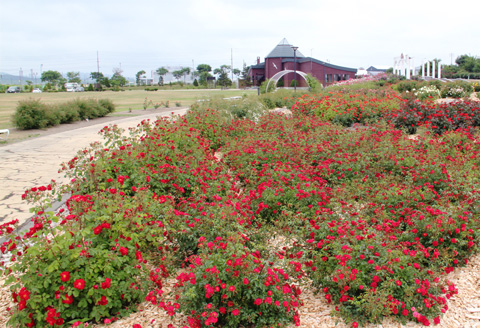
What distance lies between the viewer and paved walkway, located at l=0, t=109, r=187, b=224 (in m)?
5.23

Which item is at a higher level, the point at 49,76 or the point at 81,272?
the point at 49,76

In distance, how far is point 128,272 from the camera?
8.57 feet

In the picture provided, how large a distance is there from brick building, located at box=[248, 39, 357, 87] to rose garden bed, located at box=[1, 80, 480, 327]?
38.8m

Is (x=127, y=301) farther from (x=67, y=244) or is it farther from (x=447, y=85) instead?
A: (x=447, y=85)

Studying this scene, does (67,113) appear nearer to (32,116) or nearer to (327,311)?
(32,116)

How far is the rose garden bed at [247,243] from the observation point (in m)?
2.48

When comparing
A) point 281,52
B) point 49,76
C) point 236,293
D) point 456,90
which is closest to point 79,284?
point 236,293

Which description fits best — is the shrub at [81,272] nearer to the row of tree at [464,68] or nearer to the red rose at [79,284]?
the red rose at [79,284]

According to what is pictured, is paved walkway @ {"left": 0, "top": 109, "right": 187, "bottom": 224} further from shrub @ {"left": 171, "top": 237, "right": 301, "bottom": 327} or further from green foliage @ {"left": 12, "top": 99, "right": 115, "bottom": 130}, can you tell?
shrub @ {"left": 171, "top": 237, "right": 301, "bottom": 327}

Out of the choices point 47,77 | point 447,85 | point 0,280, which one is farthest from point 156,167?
point 47,77

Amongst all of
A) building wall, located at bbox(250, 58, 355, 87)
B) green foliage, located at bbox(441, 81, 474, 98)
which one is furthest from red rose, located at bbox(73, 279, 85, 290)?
building wall, located at bbox(250, 58, 355, 87)

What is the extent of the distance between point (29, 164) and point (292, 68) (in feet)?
150

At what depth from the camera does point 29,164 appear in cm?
757

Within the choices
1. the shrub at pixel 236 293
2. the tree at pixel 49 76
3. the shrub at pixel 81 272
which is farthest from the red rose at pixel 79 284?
the tree at pixel 49 76
